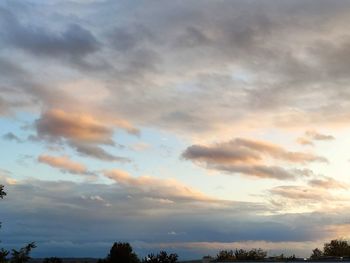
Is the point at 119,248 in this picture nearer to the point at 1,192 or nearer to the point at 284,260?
the point at 284,260

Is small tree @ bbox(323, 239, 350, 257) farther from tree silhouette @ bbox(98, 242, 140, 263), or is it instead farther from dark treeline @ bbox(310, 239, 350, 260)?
tree silhouette @ bbox(98, 242, 140, 263)

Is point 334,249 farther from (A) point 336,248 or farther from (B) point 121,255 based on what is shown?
(B) point 121,255

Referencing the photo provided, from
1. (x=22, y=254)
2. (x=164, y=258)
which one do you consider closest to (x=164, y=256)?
(x=164, y=258)

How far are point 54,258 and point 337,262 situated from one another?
57913 millimetres

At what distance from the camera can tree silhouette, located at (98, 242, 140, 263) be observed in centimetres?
11888

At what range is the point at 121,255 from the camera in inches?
4697

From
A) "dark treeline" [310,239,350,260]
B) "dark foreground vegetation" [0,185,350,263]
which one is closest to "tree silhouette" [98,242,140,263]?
"dark foreground vegetation" [0,185,350,263]

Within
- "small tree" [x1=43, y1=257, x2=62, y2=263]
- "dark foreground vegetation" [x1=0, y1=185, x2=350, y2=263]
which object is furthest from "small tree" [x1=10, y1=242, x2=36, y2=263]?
"small tree" [x1=43, y1=257, x2=62, y2=263]

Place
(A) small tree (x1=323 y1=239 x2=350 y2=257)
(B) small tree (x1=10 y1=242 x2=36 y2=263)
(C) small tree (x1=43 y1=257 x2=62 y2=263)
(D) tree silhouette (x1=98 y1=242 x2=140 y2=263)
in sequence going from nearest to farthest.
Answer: (B) small tree (x1=10 y1=242 x2=36 y2=263), (C) small tree (x1=43 y1=257 x2=62 y2=263), (D) tree silhouette (x1=98 y1=242 x2=140 y2=263), (A) small tree (x1=323 y1=239 x2=350 y2=257)

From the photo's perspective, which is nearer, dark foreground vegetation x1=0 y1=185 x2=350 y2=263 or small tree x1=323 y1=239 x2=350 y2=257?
dark foreground vegetation x1=0 y1=185 x2=350 y2=263

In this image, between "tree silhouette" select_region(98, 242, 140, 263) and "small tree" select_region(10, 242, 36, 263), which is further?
"tree silhouette" select_region(98, 242, 140, 263)

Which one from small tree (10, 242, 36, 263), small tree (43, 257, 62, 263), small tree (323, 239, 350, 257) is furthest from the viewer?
small tree (323, 239, 350, 257)

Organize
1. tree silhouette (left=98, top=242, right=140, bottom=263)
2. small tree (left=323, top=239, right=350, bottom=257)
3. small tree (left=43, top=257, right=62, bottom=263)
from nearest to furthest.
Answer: small tree (left=43, top=257, right=62, bottom=263) < tree silhouette (left=98, top=242, right=140, bottom=263) < small tree (left=323, top=239, right=350, bottom=257)

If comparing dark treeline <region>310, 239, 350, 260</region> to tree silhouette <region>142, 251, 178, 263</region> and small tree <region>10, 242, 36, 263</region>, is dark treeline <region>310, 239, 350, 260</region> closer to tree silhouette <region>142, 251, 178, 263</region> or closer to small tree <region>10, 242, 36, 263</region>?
tree silhouette <region>142, 251, 178, 263</region>
